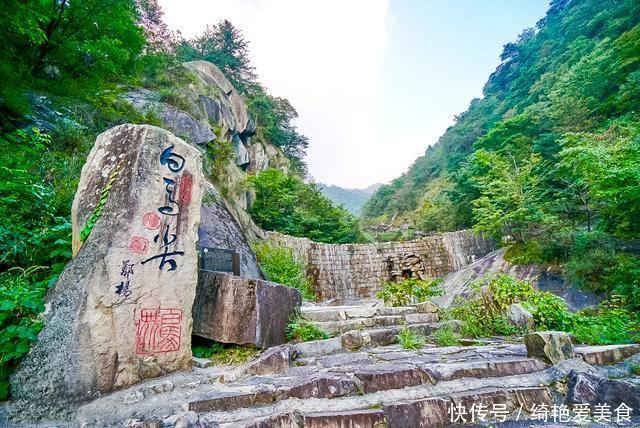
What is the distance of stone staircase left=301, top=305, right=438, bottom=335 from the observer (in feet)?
13.8

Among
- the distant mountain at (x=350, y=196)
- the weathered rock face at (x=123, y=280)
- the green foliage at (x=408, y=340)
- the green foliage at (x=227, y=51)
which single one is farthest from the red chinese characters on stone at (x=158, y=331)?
the distant mountain at (x=350, y=196)

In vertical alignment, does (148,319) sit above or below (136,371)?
above

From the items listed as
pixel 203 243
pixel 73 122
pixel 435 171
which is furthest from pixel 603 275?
pixel 435 171

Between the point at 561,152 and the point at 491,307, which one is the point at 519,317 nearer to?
the point at 491,307

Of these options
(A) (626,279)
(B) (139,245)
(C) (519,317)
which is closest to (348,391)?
(B) (139,245)

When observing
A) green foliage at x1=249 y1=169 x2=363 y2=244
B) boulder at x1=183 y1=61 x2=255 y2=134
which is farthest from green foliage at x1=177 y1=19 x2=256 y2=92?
green foliage at x1=249 y1=169 x2=363 y2=244

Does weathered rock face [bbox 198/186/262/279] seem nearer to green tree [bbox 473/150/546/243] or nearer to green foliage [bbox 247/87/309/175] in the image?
green tree [bbox 473/150/546/243]

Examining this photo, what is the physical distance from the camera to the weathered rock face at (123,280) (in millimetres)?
2311

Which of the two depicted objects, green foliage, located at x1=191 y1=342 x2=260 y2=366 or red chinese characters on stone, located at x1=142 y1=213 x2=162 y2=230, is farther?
green foliage, located at x1=191 y1=342 x2=260 y2=366

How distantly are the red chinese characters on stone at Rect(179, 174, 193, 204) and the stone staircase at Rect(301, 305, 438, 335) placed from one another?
2.23m

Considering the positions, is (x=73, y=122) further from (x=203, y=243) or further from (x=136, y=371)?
(x=136, y=371)

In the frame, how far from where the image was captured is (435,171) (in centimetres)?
3506

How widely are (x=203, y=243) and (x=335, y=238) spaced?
11.2 meters

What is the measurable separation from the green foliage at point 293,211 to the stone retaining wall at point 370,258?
6.22 ft
